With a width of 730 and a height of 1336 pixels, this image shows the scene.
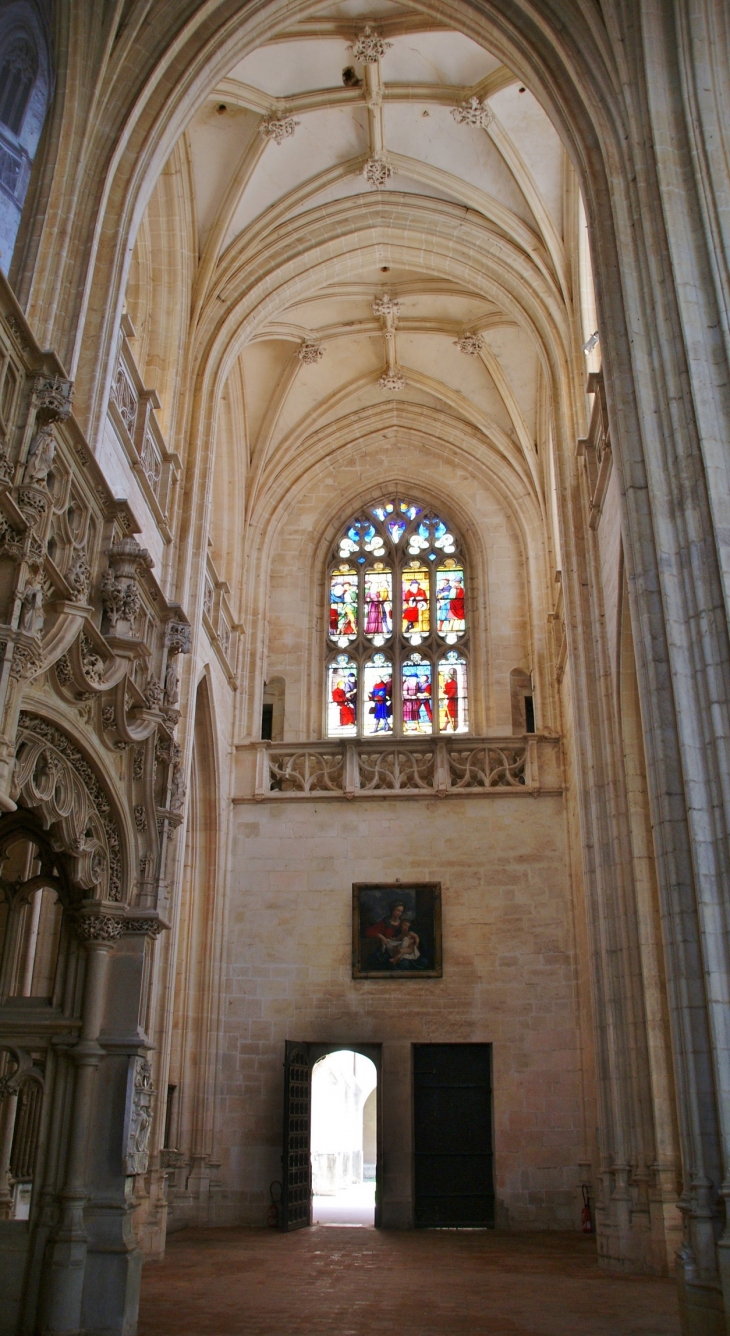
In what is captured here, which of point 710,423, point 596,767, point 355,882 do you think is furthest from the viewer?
point 355,882

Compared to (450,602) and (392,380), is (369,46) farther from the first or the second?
(450,602)

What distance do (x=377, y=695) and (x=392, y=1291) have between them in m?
9.68

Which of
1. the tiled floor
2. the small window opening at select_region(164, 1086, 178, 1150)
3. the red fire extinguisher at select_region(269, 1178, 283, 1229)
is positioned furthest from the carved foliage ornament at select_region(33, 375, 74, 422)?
the red fire extinguisher at select_region(269, 1178, 283, 1229)

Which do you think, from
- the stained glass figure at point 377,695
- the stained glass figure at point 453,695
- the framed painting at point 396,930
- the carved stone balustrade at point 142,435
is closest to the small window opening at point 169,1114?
the framed painting at point 396,930

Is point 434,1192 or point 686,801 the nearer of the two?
point 686,801

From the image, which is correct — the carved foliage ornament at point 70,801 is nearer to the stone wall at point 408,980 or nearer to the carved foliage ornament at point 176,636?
the carved foliage ornament at point 176,636

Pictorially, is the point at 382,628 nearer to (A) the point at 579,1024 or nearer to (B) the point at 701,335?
(A) the point at 579,1024

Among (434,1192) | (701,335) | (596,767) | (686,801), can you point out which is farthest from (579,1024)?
(701,335)

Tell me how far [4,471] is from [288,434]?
511 inches

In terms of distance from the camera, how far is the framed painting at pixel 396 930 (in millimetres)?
14281

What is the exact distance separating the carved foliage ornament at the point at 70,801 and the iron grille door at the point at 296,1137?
7.90 meters

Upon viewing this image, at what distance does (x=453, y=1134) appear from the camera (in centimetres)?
1360

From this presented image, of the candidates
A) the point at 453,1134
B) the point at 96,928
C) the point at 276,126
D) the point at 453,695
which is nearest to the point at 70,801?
the point at 96,928

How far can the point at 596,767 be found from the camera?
11.0 m
